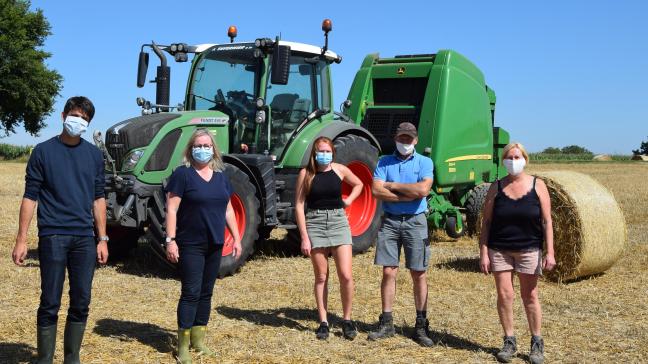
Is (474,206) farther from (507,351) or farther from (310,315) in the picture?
(507,351)

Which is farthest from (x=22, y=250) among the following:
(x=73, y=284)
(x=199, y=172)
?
(x=199, y=172)

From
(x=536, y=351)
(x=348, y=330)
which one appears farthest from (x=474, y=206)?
(x=536, y=351)

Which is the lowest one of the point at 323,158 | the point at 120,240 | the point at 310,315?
the point at 310,315

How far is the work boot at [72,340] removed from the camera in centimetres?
466

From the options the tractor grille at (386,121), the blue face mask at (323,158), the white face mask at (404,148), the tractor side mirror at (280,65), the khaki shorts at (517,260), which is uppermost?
the tractor side mirror at (280,65)

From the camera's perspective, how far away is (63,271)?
456 cm

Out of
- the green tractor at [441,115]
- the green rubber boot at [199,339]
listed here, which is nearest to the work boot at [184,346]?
the green rubber boot at [199,339]

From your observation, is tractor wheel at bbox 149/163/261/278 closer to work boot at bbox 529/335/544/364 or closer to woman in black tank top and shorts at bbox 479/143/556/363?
woman in black tank top and shorts at bbox 479/143/556/363

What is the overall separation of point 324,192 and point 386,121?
573 cm

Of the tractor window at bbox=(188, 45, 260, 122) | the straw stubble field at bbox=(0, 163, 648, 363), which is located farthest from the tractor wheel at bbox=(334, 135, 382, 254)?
the tractor window at bbox=(188, 45, 260, 122)

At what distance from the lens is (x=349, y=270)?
18.8ft

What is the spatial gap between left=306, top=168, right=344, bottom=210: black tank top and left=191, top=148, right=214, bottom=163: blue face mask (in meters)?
1.00

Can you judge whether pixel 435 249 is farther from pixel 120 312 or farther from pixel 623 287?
pixel 120 312

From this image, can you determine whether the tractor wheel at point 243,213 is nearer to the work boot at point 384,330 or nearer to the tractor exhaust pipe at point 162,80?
the tractor exhaust pipe at point 162,80
